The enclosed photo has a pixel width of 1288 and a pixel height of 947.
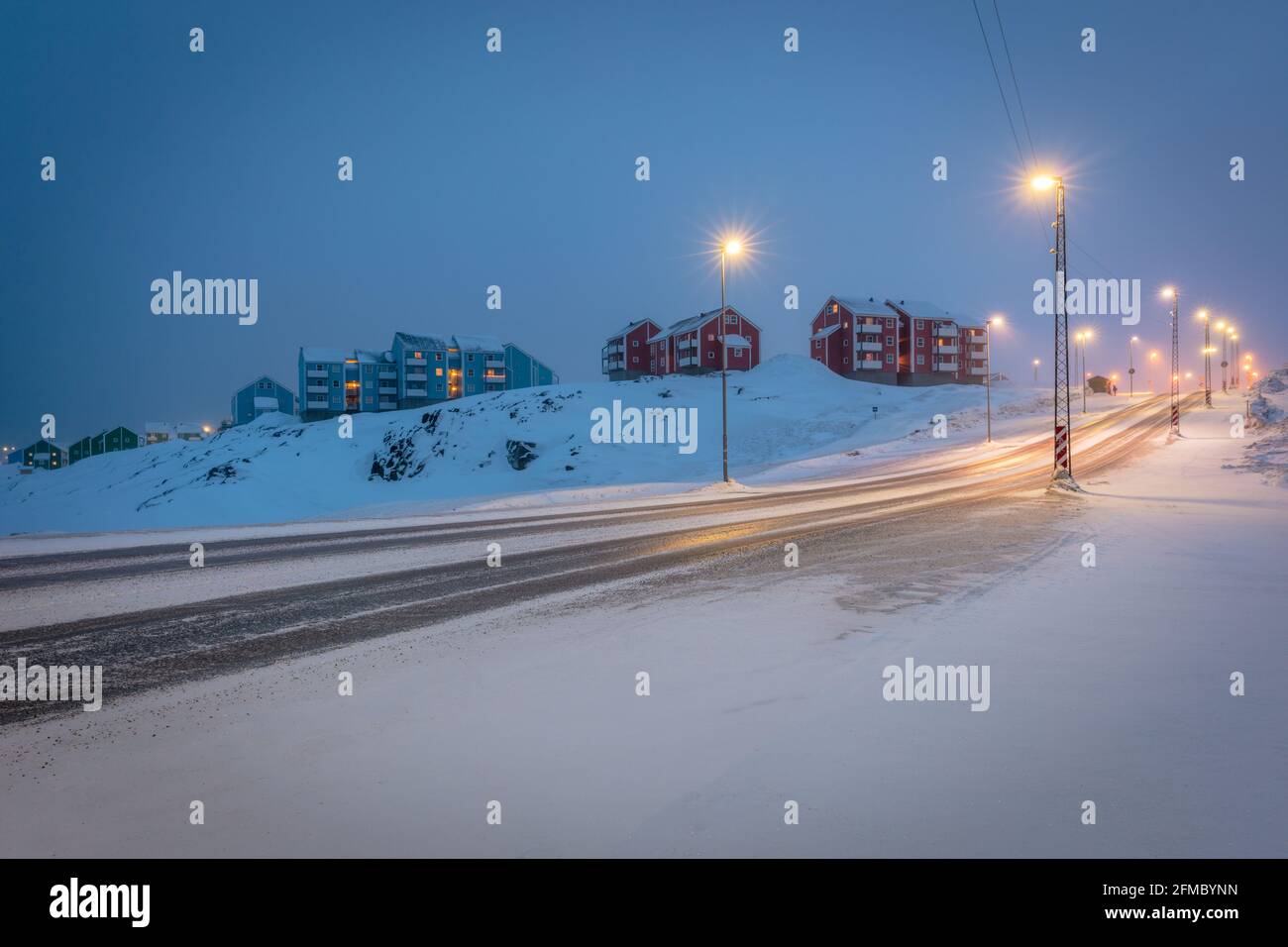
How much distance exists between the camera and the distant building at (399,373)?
96.8 metres

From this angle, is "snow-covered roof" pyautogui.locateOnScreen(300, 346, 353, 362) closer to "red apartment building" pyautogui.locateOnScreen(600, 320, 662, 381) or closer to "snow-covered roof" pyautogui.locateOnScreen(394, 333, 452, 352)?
"snow-covered roof" pyautogui.locateOnScreen(394, 333, 452, 352)

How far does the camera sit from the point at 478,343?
101m

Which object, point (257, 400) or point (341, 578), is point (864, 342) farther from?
point (257, 400)

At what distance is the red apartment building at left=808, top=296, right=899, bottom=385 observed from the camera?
288ft

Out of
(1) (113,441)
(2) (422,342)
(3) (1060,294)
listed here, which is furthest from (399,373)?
(3) (1060,294)

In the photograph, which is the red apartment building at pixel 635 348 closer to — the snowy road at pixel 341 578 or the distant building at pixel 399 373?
the distant building at pixel 399 373

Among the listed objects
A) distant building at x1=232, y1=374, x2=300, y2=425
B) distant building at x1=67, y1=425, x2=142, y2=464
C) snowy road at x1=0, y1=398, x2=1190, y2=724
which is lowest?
snowy road at x1=0, y1=398, x2=1190, y2=724

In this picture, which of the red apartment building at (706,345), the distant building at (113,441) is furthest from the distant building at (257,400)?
the red apartment building at (706,345)

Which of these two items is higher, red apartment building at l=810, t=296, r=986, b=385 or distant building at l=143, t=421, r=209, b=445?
red apartment building at l=810, t=296, r=986, b=385

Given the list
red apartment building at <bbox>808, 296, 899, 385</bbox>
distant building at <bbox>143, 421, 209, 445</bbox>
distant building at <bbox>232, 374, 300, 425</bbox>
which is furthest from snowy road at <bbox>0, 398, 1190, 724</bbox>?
distant building at <bbox>143, 421, 209, 445</bbox>

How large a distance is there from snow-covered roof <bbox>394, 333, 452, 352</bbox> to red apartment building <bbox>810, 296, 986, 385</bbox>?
177 feet

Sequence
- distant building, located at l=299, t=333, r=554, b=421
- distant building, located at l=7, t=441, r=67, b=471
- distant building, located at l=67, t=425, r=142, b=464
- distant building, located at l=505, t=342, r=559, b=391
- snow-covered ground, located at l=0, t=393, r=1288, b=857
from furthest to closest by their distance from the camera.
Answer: distant building, located at l=7, t=441, r=67, b=471 → distant building, located at l=67, t=425, r=142, b=464 → distant building, located at l=505, t=342, r=559, b=391 → distant building, located at l=299, t=333, r=554, b=421 → snow-covered ground, located at l=0, t=393, r=1288, b=857
